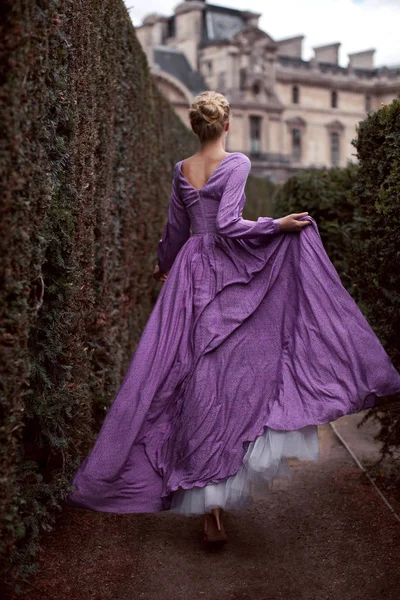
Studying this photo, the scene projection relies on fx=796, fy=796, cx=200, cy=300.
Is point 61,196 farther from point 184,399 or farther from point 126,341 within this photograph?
point 126,341

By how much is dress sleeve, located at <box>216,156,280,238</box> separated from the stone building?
41.1m

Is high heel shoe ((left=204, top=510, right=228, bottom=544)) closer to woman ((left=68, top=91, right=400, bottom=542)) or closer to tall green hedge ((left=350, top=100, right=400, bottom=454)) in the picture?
woman ((left=68, top=91, right=400, bottom=542))

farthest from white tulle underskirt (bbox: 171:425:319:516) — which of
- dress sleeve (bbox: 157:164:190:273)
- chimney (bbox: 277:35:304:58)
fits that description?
chimney (bbox: 277:35:304:58)

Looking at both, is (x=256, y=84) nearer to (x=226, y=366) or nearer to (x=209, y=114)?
(x=209, y=114)

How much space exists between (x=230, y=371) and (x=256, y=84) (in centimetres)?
5044

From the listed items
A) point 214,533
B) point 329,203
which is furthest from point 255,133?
point 214,533

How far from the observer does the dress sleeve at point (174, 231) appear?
457 centimetres

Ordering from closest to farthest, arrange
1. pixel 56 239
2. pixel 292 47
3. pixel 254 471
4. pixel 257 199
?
pixel 56 239, pixel 254 471, pixel 257 199, pixel 292 47

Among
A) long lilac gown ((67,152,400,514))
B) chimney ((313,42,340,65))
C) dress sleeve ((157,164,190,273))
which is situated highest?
chimney ((313,42,340,65))

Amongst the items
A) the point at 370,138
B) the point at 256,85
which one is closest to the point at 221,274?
the point at 370,138

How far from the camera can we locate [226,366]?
4.14 metres

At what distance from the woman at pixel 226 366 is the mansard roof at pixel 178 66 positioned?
45506 millimetres

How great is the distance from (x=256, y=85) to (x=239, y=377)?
165ft

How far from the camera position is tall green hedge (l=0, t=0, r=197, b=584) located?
2.93m
